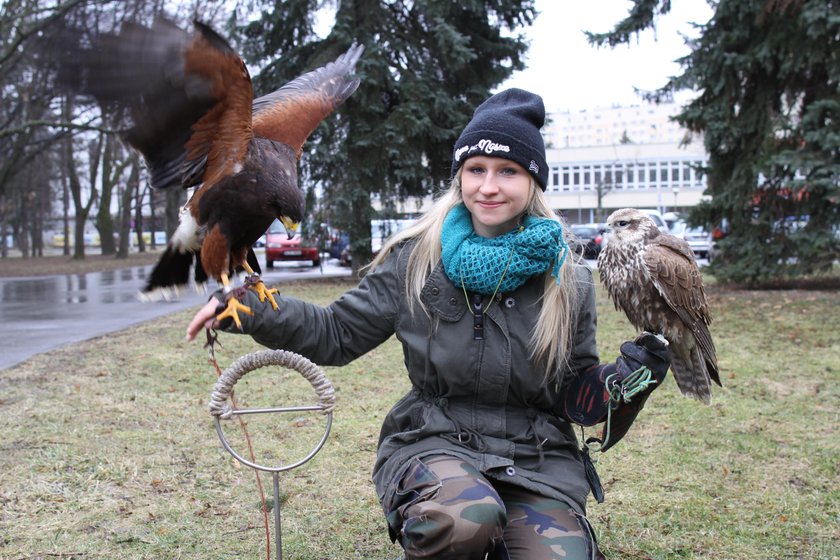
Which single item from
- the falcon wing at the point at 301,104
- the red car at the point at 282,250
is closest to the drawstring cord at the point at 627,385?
the falcon wing at the point at 301,104

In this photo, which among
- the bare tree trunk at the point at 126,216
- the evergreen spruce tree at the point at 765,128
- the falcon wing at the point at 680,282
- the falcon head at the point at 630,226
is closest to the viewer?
the falcon wing at the point at 680,282

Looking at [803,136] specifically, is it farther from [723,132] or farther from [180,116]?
[180,116]

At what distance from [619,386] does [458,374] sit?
0.52 meters

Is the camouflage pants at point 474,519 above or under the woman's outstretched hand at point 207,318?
under

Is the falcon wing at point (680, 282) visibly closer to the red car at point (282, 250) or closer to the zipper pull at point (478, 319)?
the zipper pull at point (478, 319)

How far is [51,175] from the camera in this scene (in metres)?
38.7

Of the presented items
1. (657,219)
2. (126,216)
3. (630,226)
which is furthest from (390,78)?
(126,216)

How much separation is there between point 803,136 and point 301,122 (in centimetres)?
915

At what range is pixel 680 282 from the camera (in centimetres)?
253

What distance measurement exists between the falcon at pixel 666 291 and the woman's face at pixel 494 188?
1.49ft

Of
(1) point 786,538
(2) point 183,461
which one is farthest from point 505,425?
(2) point 183,461

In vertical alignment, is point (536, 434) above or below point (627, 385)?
below

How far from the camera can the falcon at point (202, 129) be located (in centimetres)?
275

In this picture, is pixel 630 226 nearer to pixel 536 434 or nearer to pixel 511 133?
pixel 511 133
